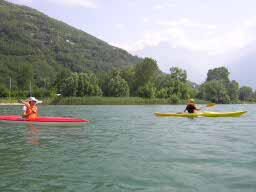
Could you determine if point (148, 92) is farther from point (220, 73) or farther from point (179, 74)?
point (220, 73)

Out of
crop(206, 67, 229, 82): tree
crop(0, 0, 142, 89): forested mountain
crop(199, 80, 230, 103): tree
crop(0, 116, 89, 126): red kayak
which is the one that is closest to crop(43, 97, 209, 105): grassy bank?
crop(199, 80, 230, 103): tree

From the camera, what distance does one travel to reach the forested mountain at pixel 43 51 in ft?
372

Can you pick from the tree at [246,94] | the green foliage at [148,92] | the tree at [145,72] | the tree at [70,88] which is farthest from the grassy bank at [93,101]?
the tree at [246,94]

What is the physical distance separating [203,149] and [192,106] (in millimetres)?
12334

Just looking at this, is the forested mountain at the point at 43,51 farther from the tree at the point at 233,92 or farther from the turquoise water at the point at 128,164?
the turquoise water at the point at 128,164

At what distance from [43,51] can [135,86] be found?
72270 mm

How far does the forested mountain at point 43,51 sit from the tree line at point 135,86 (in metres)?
6.96

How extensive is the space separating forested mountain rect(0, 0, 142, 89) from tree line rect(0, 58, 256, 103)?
6961 millimetres

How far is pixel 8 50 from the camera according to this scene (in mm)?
129500

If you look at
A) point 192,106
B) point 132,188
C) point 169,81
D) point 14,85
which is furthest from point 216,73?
point 132,188

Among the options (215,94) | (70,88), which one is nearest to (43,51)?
(70,88)

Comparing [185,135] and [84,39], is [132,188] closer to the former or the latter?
[185,135]

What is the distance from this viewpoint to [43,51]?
14225cm

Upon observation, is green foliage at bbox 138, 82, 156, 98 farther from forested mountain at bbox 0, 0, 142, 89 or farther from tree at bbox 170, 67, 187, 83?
forested mountain at bbox 0, 0, 142, 89
